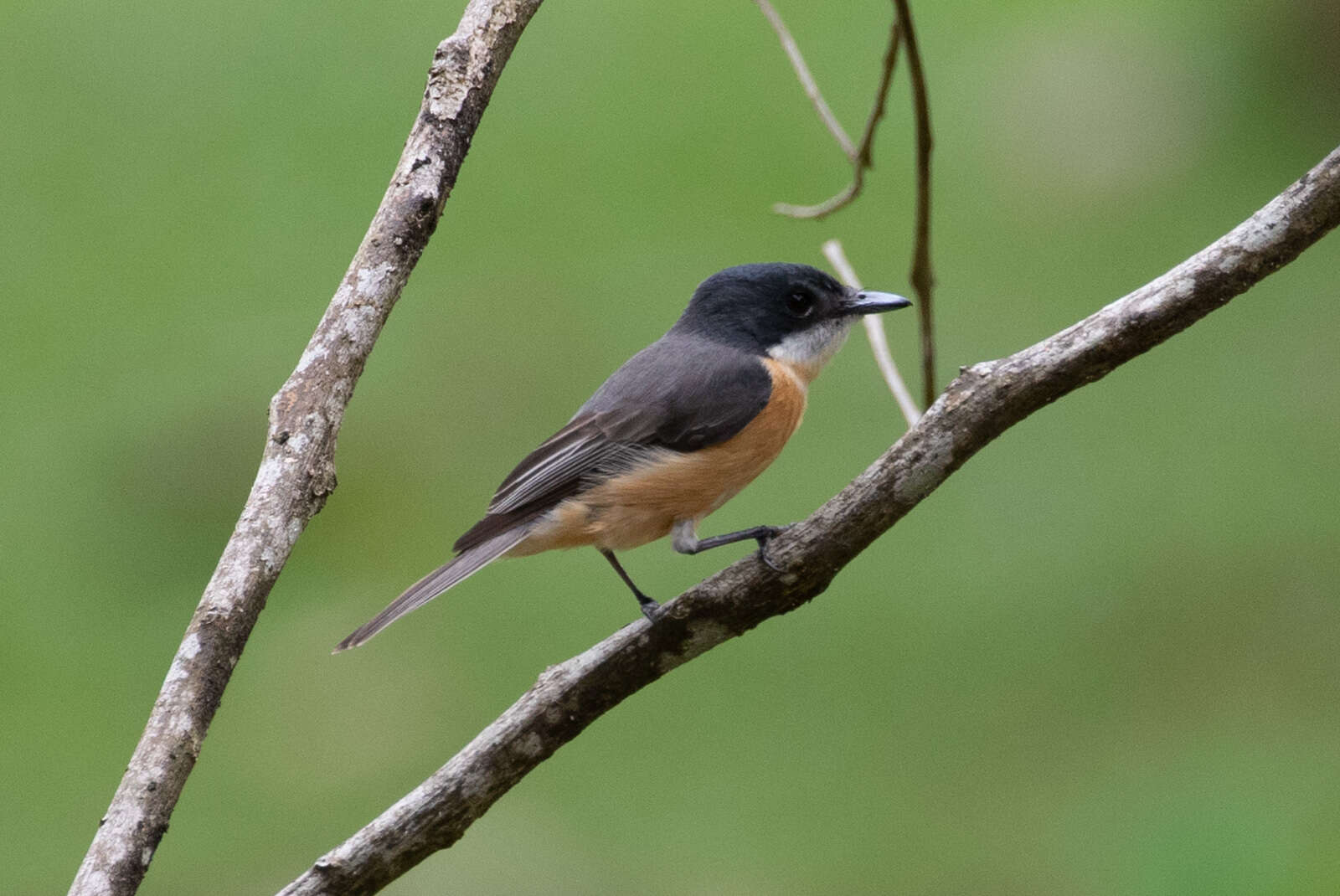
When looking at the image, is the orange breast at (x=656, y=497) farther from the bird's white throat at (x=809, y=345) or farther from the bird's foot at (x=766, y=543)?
the bird's foot at (x=766, y=543)

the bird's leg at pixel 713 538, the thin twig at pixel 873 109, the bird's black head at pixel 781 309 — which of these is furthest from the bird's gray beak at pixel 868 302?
the bird's leg at pixel 713 538

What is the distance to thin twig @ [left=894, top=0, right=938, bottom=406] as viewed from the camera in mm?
3020

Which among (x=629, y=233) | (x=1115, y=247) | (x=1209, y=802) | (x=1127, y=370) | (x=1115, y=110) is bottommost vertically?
(x=1209, y=802)

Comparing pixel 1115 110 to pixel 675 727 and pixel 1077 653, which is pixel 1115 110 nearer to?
pixel 1077 653

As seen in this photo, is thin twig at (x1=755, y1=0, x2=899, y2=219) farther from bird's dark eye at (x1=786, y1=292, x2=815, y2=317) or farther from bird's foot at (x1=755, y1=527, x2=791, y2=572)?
bird's foot at (x1=755, y1=527, x2=791, y2=572)

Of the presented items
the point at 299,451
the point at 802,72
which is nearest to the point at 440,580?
the point at 299,451

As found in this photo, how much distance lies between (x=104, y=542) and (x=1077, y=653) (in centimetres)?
405

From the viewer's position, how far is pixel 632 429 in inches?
120

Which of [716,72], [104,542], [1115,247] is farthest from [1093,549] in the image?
[104,542]

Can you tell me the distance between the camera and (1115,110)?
23.5ft

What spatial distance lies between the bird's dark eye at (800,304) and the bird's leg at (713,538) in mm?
584

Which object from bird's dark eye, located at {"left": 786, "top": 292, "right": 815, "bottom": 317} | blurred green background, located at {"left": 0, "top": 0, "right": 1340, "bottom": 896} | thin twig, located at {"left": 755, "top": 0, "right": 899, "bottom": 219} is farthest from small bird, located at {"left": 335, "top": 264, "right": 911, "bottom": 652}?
blurred green background, located at {"left": 0, "top": 0, "right": 1340, "bottom": 896}

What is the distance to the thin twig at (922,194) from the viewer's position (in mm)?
3020

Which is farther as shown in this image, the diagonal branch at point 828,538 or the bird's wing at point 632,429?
the bird's wing at point 632,429
